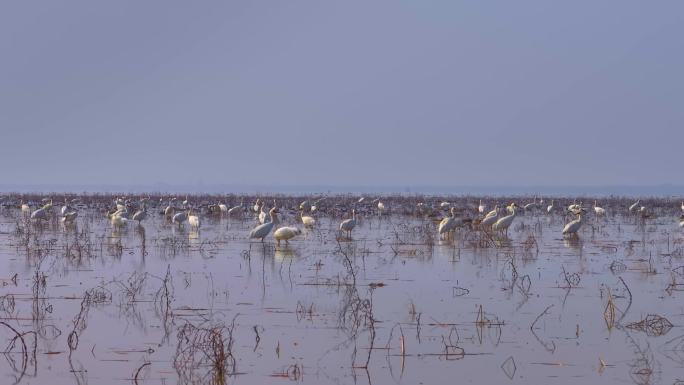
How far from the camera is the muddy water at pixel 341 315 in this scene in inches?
348

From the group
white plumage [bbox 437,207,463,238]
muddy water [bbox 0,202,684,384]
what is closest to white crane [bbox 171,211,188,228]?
muddy water [bbox 0,202,684,384]

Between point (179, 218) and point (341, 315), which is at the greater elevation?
point (179, 218)

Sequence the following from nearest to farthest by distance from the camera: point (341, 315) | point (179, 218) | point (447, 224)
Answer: point (341, 315)
point (447, 224)
point (179, 218)

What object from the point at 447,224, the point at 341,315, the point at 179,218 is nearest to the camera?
the point at 341,315

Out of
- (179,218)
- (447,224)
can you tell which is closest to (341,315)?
(447,224)

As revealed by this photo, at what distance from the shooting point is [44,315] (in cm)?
1122

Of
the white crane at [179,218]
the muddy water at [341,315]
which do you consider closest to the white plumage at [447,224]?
the muddy water at [341,315]

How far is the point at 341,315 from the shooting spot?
37.5 ft

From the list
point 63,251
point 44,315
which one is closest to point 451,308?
point 44,315

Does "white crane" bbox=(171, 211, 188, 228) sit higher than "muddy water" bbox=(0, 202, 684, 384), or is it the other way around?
"white crane" bbox=(171, 211, 188, 228)

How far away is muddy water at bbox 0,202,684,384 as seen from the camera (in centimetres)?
884

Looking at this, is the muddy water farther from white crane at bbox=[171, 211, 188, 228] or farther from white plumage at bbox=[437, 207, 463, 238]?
white crane at bbox=[171, 211, 188, 228]

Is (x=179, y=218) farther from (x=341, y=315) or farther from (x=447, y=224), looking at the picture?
(x=341, y=315)

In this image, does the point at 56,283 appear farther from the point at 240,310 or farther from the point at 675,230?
the point at 675,230
